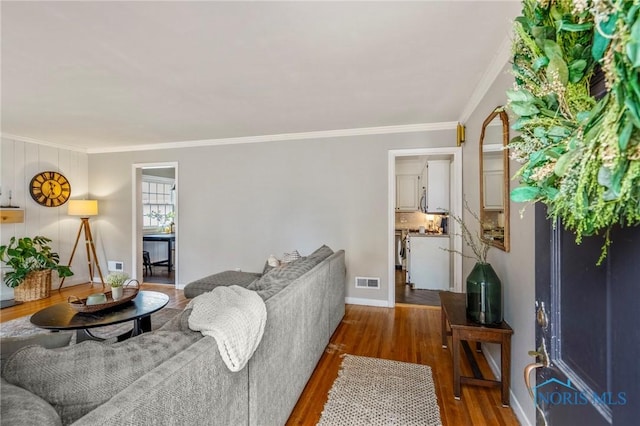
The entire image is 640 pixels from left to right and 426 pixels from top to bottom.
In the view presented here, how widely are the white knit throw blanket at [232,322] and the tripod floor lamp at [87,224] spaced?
16.0 feet

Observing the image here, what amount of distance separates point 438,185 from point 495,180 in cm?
268

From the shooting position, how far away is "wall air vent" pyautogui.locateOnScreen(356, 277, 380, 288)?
4.00 metres

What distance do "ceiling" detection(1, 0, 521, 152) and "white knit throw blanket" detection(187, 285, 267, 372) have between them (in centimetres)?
158

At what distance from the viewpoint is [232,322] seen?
1.16 metres

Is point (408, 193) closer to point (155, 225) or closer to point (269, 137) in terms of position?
point (269, 137)

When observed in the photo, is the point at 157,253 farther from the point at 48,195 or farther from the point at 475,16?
the point at 475,16

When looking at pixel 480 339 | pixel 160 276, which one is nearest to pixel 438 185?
pixel 480 339

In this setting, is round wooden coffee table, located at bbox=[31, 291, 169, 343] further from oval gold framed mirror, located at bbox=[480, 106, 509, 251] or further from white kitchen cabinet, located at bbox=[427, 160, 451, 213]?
white kitchen cabinet, located at bbox=[427, 160, 451, 213]

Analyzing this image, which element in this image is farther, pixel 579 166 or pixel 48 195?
pixel 48 195

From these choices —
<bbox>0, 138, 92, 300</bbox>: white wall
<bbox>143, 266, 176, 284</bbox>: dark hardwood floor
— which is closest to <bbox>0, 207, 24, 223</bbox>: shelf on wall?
<bbox>0, 138, 92, 300</bbox>: white wall

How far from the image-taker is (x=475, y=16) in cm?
170

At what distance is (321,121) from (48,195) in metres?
4.73

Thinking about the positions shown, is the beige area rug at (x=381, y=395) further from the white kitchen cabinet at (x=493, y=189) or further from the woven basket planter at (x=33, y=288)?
the woven basket planter at (x=33, y=288)

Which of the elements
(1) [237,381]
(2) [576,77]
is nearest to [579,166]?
(2) [576,77]
